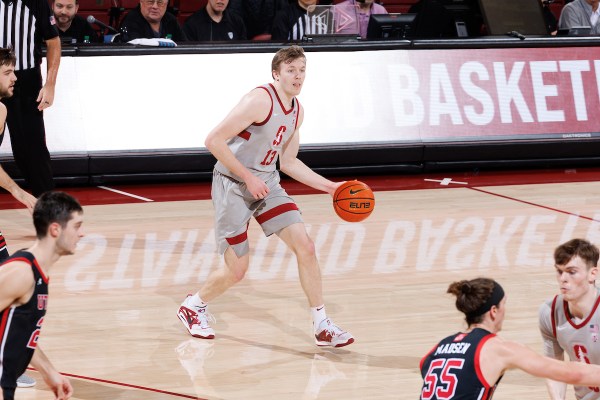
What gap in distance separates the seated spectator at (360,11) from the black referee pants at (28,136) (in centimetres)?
397

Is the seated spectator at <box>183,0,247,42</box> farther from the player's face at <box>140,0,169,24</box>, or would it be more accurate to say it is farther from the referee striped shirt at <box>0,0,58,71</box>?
the referee striped shirt at <box>0,0,58,71</box>

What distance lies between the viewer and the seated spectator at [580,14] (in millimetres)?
13758

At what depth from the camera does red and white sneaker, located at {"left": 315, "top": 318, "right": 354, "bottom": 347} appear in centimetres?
670

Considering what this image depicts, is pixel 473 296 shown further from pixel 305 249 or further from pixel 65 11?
pixel 65 11

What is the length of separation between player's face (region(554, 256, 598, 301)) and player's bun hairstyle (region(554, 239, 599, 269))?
0.02 metres

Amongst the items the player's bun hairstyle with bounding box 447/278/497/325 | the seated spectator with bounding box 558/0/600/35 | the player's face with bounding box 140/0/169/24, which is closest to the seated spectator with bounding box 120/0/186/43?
the player's face with bounding box 140/0/169/24

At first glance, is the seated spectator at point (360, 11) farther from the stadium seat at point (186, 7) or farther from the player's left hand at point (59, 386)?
the player's left hand at point (59, 386)

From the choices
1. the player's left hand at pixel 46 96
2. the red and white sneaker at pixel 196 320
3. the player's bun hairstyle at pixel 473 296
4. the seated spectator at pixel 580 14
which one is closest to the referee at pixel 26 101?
the player's left hand at pixel 46 96

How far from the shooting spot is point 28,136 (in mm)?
9367

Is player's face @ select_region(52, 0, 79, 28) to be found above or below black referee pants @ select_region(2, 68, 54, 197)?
above

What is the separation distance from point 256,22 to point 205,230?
478 cm

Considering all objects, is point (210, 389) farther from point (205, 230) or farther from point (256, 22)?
point (256, 22)

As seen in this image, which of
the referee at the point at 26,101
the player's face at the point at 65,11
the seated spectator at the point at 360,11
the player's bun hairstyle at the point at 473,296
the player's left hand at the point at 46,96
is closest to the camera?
the player's bun hairstyle at the point at 473,296

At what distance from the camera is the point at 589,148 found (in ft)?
41.7
